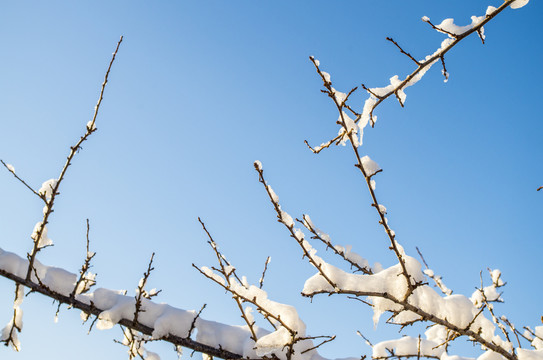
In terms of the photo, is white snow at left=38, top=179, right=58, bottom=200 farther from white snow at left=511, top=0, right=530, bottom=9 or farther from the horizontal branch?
white snow at left=511, top=0, right=530, bottom=9

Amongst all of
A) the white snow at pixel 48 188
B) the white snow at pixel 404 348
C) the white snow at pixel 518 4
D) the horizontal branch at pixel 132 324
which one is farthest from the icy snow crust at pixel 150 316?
the white snow at pixel 518 4

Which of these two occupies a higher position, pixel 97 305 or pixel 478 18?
pixel 478 18

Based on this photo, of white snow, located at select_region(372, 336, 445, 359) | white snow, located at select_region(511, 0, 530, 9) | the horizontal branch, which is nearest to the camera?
white snow, located at select_region(511, 0, 530, 9)

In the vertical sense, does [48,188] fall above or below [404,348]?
above

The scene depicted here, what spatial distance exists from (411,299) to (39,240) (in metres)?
2.32

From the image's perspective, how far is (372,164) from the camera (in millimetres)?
1573

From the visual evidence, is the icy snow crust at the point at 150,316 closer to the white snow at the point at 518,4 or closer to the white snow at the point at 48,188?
the white snow at the point at 48,188

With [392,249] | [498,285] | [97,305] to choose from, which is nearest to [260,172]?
[392,249]

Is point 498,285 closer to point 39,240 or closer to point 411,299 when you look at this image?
point 411,299

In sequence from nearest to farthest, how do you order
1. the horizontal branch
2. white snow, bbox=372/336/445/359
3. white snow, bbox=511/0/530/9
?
white snow, bbox=511/0/530/9 → the horizontal branch → white snow, bbox=372/336/445/359

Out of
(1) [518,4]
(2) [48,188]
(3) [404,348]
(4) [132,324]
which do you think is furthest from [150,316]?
(1) [518,4]

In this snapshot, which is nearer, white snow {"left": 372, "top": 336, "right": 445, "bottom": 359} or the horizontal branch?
the horizontal branch

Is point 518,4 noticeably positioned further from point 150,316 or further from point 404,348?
point 150,316

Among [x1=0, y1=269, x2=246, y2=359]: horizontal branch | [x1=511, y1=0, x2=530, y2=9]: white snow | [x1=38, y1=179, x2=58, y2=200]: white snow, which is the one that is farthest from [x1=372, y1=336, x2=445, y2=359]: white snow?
[x1=38, y1=179, x2=58, y2=200]: white snow
